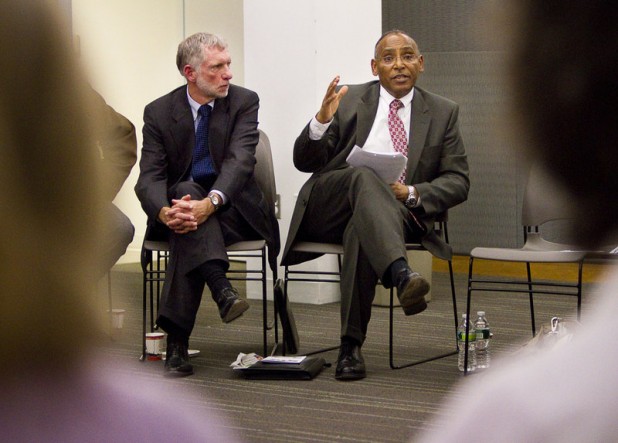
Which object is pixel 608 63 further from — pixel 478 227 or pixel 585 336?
pixel 478 227

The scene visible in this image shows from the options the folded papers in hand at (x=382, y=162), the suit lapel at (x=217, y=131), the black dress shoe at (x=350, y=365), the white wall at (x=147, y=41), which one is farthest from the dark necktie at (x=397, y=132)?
the white wall at (x=147, y=41)

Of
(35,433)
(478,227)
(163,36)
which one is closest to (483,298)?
(478,227)

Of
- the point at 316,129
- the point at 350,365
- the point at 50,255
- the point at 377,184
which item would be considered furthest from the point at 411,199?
the point at 50,255

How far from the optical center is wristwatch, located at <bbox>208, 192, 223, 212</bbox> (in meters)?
3.92

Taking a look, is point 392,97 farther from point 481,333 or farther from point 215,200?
point 481,333

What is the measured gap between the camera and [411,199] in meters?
3.92

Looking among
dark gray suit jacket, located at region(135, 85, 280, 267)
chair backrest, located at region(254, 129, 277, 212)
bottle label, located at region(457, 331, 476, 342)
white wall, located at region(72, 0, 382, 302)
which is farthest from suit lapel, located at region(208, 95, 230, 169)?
white wall, located at region(72, 0, 382, 302)

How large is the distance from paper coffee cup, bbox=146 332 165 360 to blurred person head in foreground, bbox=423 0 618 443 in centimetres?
384

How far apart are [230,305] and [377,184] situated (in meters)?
0.74

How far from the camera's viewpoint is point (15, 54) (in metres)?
0.46

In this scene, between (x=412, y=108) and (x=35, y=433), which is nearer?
(x=35, y=433)

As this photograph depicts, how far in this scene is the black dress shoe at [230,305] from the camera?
3734 millimetres

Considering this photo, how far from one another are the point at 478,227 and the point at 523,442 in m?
6.40

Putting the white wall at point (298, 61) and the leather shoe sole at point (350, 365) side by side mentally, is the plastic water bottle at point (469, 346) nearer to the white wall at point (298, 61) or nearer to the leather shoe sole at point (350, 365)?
the leather shoe sole at point (350, 365)
